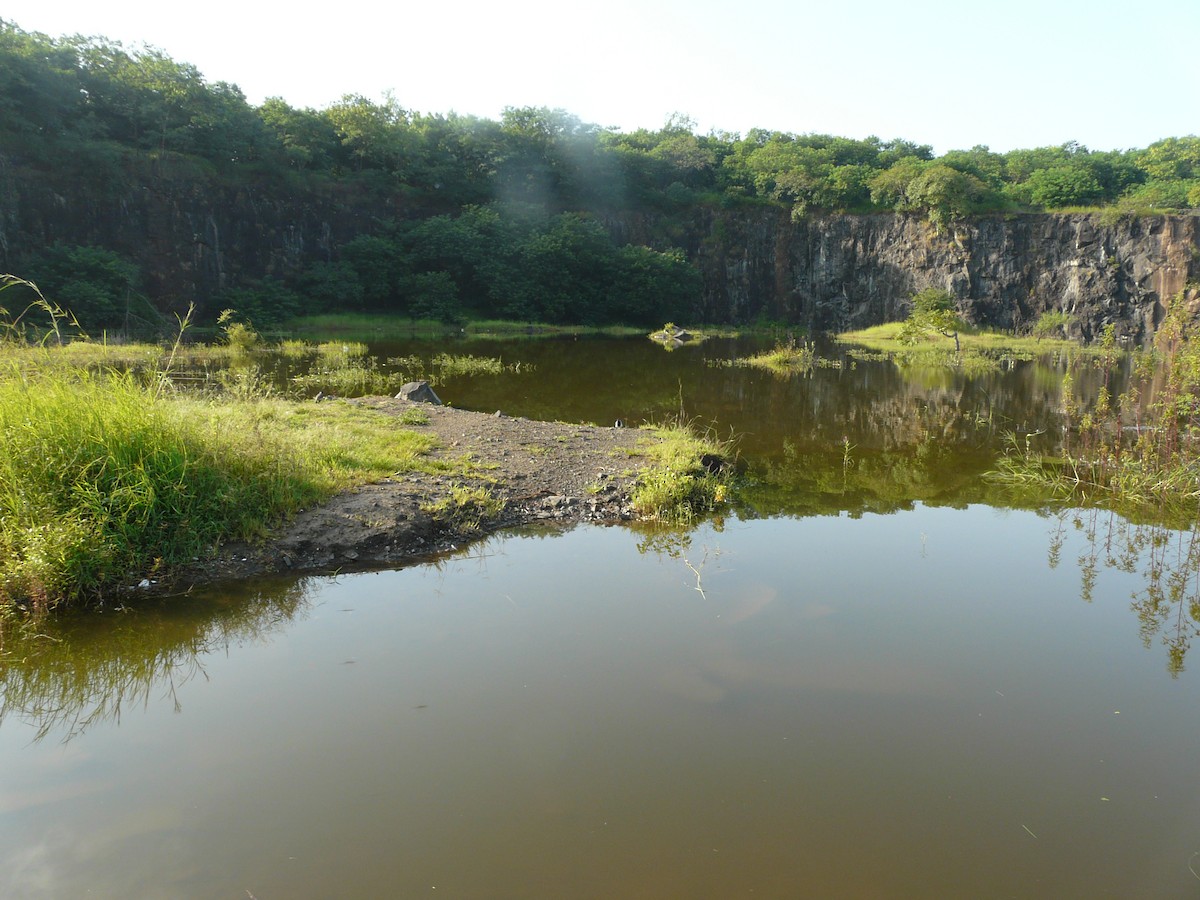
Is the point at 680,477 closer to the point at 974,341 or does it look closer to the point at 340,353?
the point at 340,353

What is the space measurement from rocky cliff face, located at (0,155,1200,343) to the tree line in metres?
1.16

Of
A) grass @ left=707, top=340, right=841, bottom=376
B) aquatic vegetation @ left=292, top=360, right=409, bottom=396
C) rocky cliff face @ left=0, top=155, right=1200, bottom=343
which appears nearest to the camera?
aquatic vegetation @ left=292, top=360, right=409, bottom=396

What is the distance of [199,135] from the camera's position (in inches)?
1651

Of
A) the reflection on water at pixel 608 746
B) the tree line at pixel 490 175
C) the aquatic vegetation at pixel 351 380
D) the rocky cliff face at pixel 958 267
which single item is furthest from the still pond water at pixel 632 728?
the rocky cliff face at pixel 958 267

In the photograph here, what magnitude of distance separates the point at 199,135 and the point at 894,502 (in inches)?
1737

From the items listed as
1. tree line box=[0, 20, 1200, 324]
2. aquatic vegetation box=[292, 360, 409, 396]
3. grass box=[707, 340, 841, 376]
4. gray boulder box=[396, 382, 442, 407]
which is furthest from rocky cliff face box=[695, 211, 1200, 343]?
gray boulder box=[396, 382, 442, 407]

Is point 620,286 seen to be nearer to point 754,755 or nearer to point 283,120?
point 283,120

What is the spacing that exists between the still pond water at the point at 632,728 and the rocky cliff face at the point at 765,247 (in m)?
37.3

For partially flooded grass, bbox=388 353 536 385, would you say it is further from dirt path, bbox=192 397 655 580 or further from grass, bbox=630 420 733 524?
grass, bbox=630 420 733 524

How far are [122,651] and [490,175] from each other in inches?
2028

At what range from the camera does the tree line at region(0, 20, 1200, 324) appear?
127 feet

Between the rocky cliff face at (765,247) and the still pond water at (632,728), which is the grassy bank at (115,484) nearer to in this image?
the still pond water at (632,728)

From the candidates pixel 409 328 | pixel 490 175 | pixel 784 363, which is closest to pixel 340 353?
pixel 784 363

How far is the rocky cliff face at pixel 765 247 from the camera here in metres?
38.4
